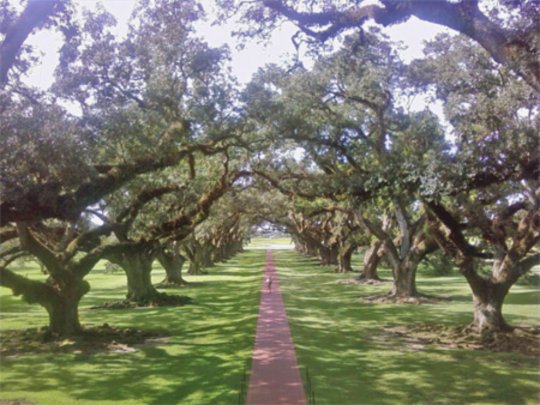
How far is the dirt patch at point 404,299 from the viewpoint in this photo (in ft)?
80.8

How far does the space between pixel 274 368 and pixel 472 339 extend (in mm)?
6682

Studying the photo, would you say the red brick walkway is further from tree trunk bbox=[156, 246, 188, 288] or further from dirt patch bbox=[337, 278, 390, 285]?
tree trunk bbox=[156, 246, 188, 288]

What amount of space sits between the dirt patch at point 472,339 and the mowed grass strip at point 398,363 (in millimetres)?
355

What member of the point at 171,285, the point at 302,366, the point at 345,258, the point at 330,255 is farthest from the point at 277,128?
the point at 330,255

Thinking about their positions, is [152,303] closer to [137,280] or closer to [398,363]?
[137,280]

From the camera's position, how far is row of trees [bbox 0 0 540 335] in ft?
33.4

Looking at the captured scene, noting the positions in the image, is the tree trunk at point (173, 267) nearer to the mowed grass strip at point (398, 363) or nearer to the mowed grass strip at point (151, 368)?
the mowed grass strip at point (151, 368)

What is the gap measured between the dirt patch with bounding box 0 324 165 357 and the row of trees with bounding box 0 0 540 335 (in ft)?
2.09

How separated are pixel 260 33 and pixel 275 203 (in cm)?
3530

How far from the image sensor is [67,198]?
12.0 metres

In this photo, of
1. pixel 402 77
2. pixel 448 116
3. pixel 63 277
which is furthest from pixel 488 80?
pixel 63 277

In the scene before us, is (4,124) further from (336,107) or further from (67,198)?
Answer: (336,107)

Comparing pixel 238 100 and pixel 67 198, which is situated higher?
pixel 238 100

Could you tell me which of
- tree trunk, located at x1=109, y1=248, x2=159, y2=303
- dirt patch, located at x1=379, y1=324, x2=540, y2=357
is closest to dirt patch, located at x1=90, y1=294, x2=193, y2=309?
tree trunk, located at x1=109, y1=248, x2=159, y2=303
